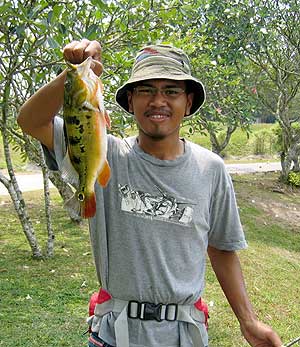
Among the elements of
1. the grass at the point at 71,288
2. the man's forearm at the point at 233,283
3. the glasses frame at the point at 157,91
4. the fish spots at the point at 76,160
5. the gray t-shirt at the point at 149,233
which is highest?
the glasses frame at the point at 157,91

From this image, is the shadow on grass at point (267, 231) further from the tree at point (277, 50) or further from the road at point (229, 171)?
the road at point (229, 171)

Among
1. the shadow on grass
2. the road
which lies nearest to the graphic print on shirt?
the shadow on grass

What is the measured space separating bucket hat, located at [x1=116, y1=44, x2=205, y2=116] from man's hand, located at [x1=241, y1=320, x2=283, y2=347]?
3.04ft

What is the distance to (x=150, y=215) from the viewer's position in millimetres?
1813

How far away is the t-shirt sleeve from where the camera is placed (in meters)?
1.98

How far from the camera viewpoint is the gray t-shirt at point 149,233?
179 cm

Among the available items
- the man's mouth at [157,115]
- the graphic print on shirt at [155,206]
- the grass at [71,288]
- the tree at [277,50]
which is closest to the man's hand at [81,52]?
the man's mouth at [157,115]

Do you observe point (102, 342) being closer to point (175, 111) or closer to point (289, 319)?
point (175, 111)

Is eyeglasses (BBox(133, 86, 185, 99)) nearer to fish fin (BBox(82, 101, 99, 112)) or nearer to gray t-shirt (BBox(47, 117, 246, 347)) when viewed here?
gray t-shirt (BBox(47, 117, 246, 347))

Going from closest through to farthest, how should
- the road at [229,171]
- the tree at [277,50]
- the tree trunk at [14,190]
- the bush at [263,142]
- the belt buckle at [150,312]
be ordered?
the belt buckle at [150,312]
the tree trunk at [14,190]
the tree at [277,50]
the road at [229,171]
the bush at [263,142]

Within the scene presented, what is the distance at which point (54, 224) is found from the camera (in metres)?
8.01

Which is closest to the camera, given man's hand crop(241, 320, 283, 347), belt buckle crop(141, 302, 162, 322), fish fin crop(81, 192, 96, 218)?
fish fin crop(81, 192, 96, 218)

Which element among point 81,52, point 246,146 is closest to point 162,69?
point 81,52

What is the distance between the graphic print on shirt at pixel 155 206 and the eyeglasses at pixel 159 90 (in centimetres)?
34
